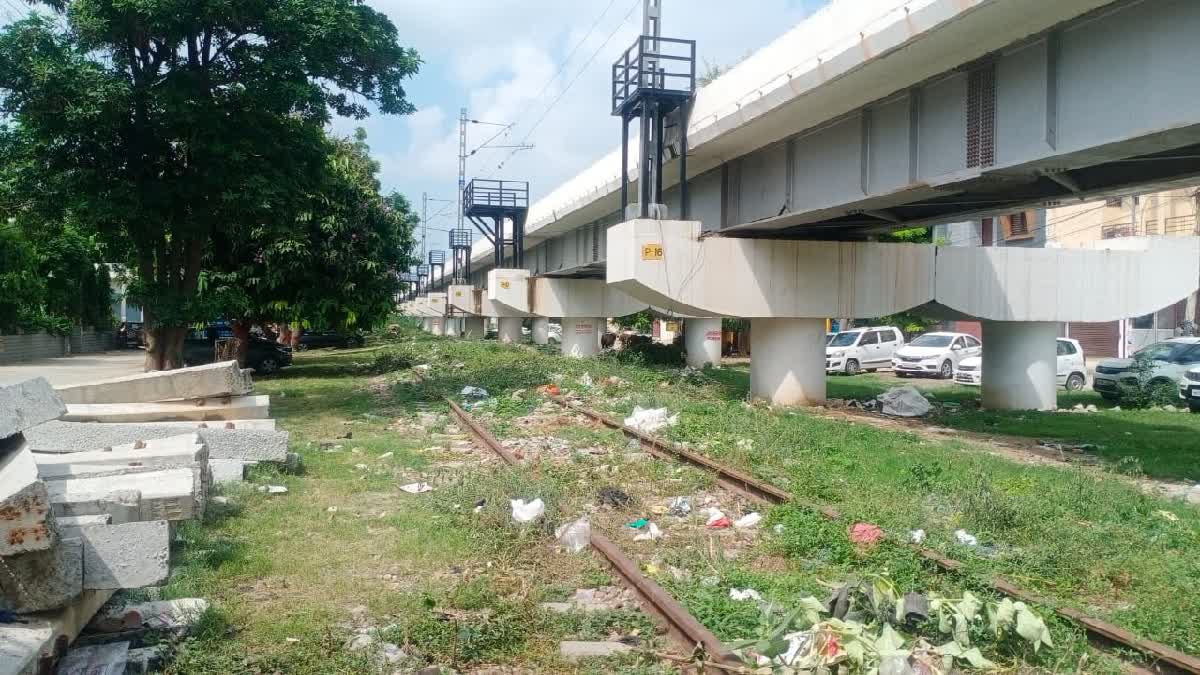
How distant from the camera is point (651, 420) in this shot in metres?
14.3

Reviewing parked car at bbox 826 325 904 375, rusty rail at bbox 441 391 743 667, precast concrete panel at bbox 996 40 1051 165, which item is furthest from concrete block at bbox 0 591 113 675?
parked car at bbox 826 325 904 375

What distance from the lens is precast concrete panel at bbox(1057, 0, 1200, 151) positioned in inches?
331

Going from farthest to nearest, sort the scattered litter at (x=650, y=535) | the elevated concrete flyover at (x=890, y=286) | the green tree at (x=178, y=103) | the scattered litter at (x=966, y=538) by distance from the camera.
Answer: the elevated concrete flyover at (x=890, y=286)
the green tree at (x=178, y=103)
the scattered litter at (x=650, y=535)
the scattered litter at (x=966, y=538)

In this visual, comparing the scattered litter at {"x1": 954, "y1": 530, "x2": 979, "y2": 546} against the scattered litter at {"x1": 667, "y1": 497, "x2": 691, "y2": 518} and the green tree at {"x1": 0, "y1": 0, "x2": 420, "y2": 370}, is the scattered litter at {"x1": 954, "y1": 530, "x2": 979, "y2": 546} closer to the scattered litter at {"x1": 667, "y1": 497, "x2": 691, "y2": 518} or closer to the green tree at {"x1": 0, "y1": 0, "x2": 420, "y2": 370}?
the scattered litter at {"x1": 667, "y1": 497, "x2": 691, "y2": 518}

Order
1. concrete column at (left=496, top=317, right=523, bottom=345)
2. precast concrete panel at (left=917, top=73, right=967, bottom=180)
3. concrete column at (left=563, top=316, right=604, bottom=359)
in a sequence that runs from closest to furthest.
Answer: precast concrete panel at (left=917, top=73, right=967, bottom=180) < concrete column at (left=563, top=316, right=604, bottom=359) < concrete column at (left=496, top=317, right=523, bottom=345)

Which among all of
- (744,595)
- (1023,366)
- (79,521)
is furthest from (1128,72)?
(1023,366)

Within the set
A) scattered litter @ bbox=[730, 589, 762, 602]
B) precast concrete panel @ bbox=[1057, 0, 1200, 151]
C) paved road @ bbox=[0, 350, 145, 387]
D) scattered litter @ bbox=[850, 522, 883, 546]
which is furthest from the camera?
paved road @ bbox=[0, 350, 145, 387]

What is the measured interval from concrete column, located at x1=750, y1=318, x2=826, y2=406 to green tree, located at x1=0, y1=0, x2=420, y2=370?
8.85m

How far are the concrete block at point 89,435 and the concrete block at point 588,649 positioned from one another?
6.54 m

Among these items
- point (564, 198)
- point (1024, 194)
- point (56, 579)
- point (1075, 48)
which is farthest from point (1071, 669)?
point (564, 198)

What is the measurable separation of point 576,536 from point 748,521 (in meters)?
1.77

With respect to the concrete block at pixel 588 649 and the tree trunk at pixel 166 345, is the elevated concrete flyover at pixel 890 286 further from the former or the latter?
the concrete block at pixel 588 649

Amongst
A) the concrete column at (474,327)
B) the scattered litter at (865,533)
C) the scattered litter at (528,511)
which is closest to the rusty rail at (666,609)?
the scattered litter at (528,511)

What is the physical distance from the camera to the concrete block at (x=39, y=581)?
4.47 metres
